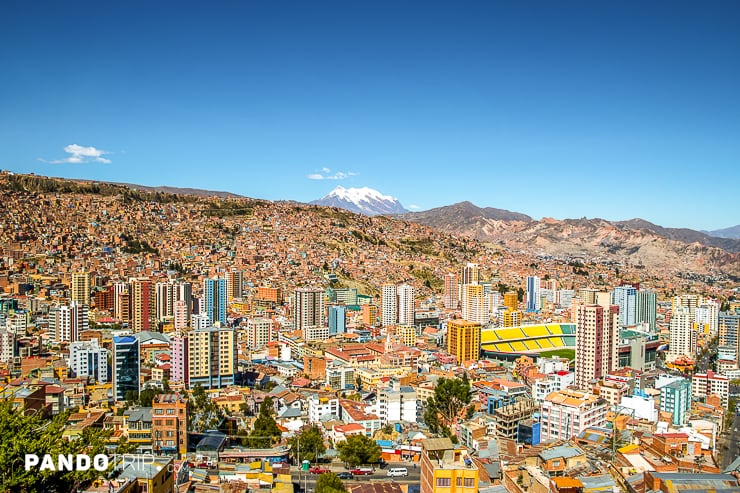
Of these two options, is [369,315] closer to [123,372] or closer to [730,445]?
[123,372]

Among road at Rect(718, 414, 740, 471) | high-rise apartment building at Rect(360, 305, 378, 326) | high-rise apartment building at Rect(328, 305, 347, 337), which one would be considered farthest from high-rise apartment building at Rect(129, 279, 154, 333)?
road at Rect(718, 414, 740, 471)

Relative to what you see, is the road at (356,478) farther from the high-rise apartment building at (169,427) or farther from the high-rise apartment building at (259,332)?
the high-rise apartment building at (259,332)

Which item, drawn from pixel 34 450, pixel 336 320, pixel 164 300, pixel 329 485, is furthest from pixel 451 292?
pixel 34 450

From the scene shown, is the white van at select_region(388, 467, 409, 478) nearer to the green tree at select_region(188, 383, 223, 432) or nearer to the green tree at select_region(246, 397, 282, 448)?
the green tree at select_region(246, 397, 282, 448)

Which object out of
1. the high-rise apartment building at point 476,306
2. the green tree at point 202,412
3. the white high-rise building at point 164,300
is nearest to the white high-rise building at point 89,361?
the green tree at point 202,412

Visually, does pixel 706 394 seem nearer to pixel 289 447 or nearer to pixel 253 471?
pixel 289 447

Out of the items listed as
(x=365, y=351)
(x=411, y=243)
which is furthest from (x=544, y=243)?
(x=365, y=351)
